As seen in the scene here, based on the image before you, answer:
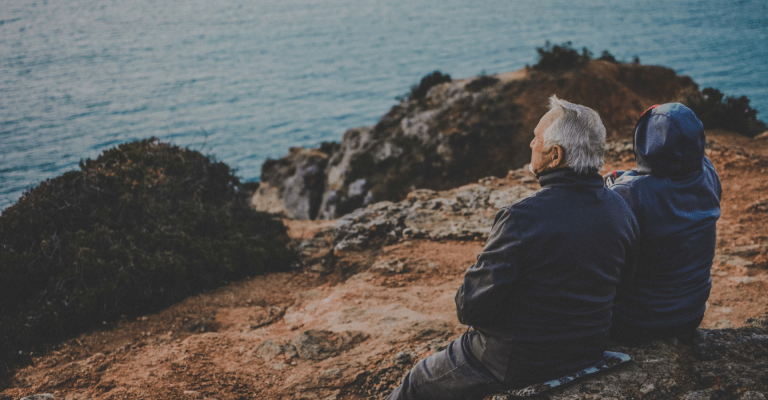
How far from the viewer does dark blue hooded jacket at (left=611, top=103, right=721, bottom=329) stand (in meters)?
2.74

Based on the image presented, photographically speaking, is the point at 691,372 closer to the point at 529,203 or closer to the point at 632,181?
the point at 632,181

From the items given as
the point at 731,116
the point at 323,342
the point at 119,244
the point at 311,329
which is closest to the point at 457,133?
the point at 731,116

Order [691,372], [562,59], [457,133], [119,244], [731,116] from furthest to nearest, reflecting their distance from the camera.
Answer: [562,59]
[457,133]
[731,116]
[119,244]
[691,372]

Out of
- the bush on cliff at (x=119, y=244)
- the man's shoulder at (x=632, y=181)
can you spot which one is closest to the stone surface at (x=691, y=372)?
the man's shoulder at (x=632, y=181)

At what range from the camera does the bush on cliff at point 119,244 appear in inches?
248

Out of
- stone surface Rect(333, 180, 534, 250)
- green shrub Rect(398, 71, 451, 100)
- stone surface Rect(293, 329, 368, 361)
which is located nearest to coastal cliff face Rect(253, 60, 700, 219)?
green shrub Rect(398, 71, 451, 100)

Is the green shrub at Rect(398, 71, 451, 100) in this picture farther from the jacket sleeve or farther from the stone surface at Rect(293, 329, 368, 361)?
the jacket sleeve

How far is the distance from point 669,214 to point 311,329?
13.9 ft

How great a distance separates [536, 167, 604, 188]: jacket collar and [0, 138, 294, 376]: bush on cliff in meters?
6.64

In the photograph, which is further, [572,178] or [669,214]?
[669,214]

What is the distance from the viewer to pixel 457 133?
18.9 metres

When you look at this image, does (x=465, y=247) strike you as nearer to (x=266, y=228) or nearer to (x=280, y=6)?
(x=266, y=228)

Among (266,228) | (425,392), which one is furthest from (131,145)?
(425,392)

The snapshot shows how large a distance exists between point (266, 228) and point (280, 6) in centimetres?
12901
